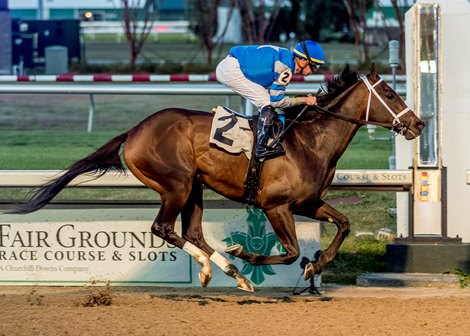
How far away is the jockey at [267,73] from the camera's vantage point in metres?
7.00

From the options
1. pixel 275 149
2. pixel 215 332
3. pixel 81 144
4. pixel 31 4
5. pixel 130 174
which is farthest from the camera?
pixel 31 4

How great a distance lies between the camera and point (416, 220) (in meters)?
8.09

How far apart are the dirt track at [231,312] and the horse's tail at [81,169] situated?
0.65m

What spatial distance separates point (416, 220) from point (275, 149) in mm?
1626

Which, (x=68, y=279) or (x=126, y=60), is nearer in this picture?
(x=68, y=279)

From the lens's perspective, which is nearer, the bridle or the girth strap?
the girth strap

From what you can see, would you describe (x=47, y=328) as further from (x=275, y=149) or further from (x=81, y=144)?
(x=81, y=144)

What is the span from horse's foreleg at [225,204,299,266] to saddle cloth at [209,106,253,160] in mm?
416

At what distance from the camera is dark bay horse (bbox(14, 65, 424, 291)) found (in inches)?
277

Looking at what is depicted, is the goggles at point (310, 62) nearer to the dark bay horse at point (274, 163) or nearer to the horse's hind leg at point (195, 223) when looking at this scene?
the dark bay horse at point (274, 163)

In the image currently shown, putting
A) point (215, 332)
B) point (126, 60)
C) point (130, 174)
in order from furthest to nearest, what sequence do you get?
point (126, 60), point (130, 174), point (215, 332)

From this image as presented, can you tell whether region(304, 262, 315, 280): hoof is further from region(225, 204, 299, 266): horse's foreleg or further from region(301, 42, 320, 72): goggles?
region(301, 42, 320, 72): goggles

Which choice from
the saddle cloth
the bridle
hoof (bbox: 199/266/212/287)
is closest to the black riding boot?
the saddle cloth

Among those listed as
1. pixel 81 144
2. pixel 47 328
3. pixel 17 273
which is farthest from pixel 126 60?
pixel 47 328
